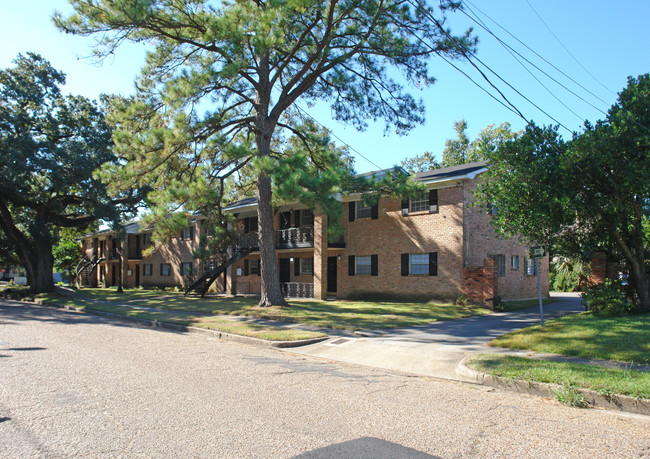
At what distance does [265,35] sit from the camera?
1507 cm

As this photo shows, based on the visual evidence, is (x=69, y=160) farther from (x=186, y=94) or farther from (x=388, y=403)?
(x=388, y=403)

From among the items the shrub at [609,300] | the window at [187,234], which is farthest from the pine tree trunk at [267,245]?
the window at [187,234]

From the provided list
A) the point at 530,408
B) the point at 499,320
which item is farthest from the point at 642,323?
the point at 530,408

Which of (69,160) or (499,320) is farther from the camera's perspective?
(69,160)

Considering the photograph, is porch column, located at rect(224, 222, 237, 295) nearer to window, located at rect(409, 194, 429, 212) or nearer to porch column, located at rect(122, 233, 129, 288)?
window, located at rect(409, 194, 429, 212)

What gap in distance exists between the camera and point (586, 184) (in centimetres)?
1244

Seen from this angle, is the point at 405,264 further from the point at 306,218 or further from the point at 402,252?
the point at 306,218

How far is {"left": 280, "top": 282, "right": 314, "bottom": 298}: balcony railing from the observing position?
26.1 meters

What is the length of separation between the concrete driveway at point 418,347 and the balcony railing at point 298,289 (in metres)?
11.9

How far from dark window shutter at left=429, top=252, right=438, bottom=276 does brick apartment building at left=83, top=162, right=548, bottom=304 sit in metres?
0.05

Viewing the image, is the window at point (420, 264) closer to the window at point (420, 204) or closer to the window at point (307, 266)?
the window at point (420, 204)

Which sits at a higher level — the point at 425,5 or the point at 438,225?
the point at 425,5

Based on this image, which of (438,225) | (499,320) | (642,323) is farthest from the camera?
(438,225)

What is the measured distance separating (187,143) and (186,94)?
2.27 metres
